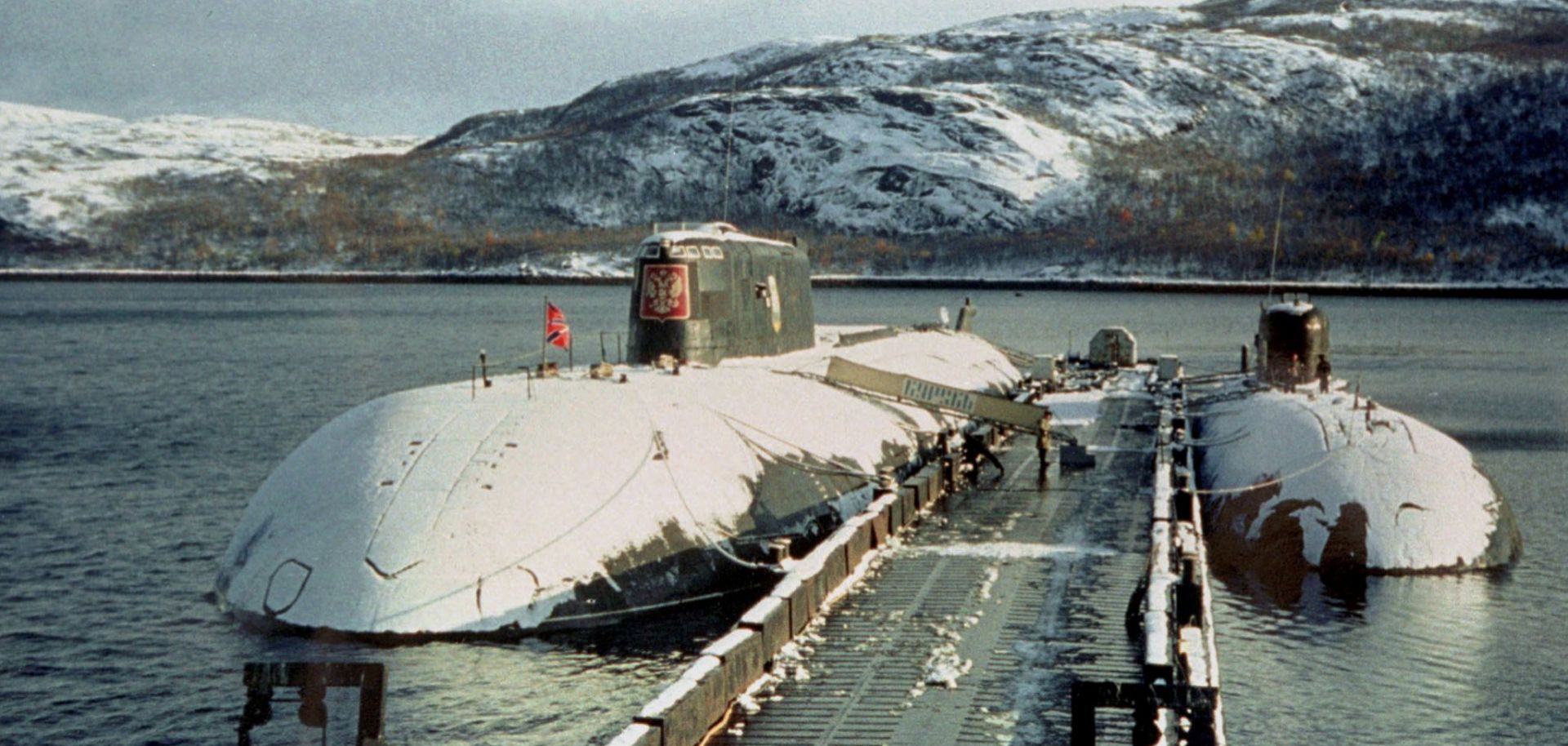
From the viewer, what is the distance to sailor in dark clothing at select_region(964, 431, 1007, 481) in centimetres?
3494

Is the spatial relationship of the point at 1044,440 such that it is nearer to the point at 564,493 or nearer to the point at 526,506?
the point at 564,493

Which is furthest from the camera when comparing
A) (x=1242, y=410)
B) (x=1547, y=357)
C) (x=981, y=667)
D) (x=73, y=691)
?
(x=1547, y=357)

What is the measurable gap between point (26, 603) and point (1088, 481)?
20.3 meters

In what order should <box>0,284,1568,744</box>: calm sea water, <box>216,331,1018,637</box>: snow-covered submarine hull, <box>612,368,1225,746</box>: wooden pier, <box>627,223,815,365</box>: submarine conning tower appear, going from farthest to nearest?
<box>627,223,815,365</box>: submarine conning tower < <box>216,331,1018,637</box>: snow-covered submarine hull < <box>0,284,1568,744</box>: calm sea water < <box>612,368,1225,746</box>: wooden pier

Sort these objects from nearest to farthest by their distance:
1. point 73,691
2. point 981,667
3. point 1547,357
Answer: point 981,667 < point 73,691 < point 1547,357

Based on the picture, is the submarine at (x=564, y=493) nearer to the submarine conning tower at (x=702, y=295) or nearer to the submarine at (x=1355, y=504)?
the submarine conning tower at (x=702, y=295)

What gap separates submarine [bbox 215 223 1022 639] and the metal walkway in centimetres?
248

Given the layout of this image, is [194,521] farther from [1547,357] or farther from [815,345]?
[1547,357]

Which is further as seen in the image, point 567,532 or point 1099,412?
point 1099,412

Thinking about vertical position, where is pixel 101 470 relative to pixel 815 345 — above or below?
below

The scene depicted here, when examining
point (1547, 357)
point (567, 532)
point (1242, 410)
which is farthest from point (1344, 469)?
point (1547, 357)

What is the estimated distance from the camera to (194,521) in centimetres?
3759

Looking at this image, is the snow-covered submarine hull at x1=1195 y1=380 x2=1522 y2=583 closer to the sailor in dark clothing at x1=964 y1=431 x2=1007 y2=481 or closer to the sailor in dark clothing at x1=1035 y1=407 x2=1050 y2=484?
the sailor in dark clothing at x1=1035 y1=407 x2=1050 y2=484

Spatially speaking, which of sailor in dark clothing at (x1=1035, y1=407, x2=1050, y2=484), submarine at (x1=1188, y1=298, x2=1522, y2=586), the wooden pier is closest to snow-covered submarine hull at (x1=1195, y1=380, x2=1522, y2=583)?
submarine at (x1=1188, y1=298, x2=1522, y2=586)
